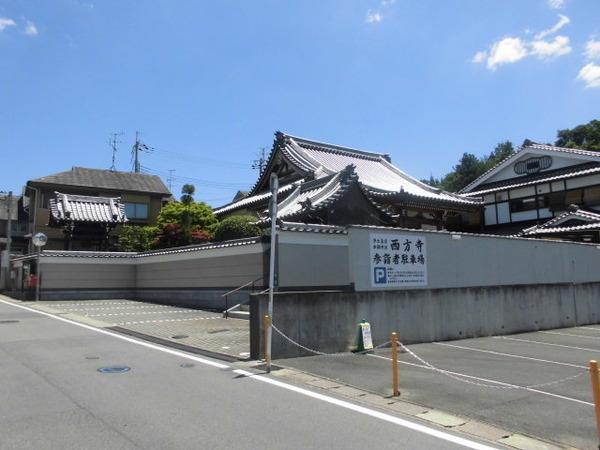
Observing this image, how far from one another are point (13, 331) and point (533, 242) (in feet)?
56.2

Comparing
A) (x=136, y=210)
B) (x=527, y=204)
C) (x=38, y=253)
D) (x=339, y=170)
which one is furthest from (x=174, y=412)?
(x=136, y=210)

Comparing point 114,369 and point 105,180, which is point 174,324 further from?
point 105,180

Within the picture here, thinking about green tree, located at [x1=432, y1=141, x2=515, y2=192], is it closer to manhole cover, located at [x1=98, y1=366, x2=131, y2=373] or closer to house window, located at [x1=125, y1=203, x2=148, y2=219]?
house window, located at [x1=125, y1=203, x2=148, y2=219]

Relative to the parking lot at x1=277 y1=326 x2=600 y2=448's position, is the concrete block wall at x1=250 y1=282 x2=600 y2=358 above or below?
above

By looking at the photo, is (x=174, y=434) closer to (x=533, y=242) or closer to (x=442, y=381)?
(x=442, y=381)

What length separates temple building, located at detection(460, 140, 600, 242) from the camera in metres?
27.3

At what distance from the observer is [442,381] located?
352 inches

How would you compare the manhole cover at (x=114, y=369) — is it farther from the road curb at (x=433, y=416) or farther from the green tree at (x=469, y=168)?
the green tree at (x=469, y=168)

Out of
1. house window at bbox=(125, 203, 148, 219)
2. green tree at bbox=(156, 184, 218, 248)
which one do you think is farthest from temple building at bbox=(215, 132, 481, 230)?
house window at bbox=(125, 203, 148, 219)

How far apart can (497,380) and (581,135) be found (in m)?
53.3

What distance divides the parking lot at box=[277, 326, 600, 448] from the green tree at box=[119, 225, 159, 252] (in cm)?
2530

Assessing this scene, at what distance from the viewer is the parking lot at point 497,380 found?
22.2 feet

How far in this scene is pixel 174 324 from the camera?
16.6 meters

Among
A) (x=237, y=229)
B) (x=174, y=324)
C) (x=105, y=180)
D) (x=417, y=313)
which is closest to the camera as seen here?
(x=417, y=313)
